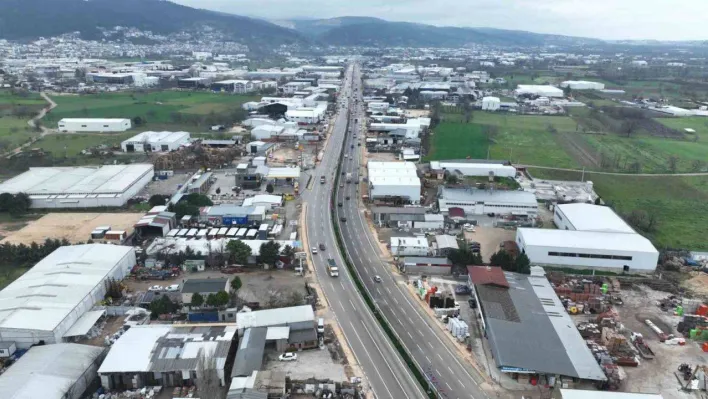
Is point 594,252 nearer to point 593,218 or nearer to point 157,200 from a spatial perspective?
point 593,218

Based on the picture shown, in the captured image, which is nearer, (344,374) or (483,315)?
(344,374)

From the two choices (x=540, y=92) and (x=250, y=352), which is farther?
(x=540, y=92)

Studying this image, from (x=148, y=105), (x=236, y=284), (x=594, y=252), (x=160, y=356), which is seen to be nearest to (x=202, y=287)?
(x=236, y=284)

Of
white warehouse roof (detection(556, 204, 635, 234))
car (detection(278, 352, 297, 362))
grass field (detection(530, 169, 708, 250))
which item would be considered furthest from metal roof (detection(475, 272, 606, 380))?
grass field (detection(530, 169, 708, 250))

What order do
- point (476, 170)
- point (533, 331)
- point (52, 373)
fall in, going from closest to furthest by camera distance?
point (52, 373) < point (533, 331) < point (476, 170)

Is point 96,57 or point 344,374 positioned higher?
point 96,57

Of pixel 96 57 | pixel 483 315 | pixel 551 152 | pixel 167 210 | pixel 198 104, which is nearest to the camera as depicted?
pixel 483 315

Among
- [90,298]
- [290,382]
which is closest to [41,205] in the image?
[90,298]

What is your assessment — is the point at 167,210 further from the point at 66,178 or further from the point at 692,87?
the point at 692,87
